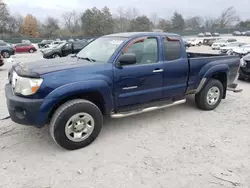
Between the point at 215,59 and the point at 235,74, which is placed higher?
the point at 215,59

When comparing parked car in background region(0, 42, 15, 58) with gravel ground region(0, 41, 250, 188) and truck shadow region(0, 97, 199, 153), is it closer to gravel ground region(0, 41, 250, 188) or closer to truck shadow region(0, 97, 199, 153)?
gravel ground region(0, 41, 250, 188)

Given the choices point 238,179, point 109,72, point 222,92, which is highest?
point 109,72

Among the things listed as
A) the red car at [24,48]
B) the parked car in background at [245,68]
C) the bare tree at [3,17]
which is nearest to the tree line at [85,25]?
the bare tree at [3,17]

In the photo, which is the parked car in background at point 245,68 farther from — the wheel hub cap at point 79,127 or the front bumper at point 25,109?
the front bumper at point 25,109

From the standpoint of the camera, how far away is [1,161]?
3229 millimetres

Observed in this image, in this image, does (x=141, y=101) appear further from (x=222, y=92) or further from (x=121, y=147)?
(x=222, y=92)

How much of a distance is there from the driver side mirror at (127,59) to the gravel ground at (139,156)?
1.29 metres

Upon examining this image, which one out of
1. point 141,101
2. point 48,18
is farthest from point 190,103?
point 48,18

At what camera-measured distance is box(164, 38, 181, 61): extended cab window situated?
4.37 meters

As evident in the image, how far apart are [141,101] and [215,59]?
2169 millimetres

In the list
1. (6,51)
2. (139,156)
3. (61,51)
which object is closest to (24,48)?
(6,51)

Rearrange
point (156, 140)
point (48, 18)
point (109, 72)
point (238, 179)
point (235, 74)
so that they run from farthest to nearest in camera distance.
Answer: point (48, 18), point (235, 74), point (156, 140), point (109, 72), point (238, 179)

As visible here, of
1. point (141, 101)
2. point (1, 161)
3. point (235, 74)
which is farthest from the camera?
point (235, 74)

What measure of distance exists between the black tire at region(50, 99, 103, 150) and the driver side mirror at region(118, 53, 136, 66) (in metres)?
0.82
